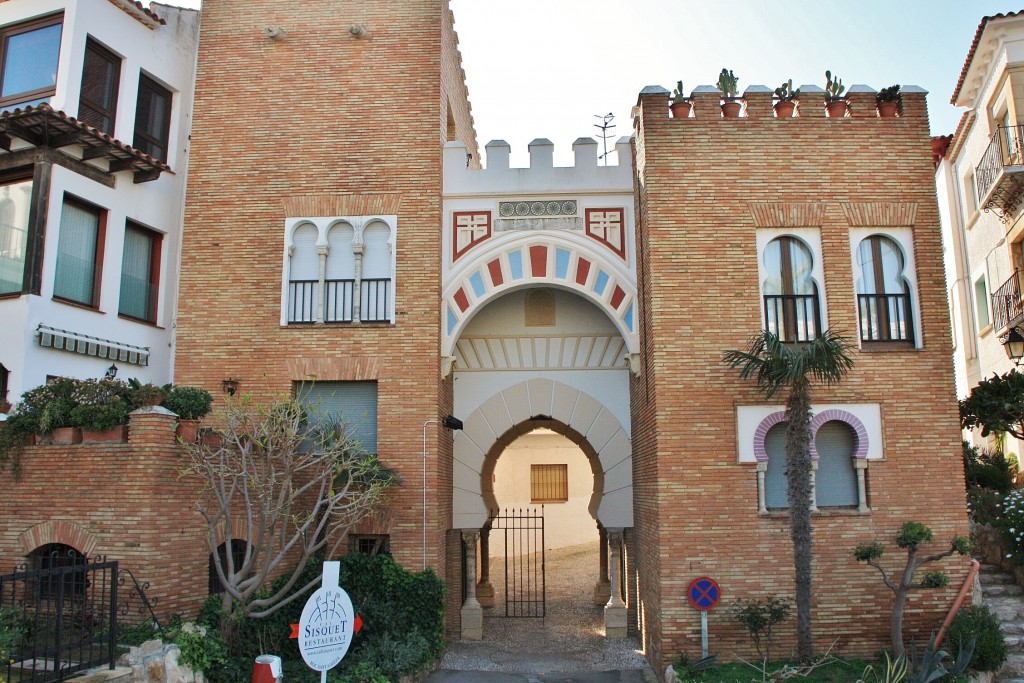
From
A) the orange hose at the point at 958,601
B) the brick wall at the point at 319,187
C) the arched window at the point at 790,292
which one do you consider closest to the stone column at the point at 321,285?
the brick wall at the point at 319,187

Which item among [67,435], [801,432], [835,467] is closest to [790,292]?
[835,467]

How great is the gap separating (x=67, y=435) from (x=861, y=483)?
979cm

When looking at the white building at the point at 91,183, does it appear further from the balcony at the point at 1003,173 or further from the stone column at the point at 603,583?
the balcony at the point at 1003,173

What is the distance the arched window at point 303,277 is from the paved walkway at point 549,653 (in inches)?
214

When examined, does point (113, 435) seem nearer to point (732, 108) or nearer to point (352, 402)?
point (352, 402)

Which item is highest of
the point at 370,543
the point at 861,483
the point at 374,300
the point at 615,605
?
the point at 374,300

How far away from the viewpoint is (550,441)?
2464cm

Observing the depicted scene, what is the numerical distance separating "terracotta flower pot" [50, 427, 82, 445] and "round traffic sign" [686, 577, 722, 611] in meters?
7.52

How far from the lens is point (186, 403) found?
10.1 meters

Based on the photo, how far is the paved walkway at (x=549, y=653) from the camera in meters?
11.6

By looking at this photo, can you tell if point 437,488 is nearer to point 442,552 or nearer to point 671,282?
point 442,552

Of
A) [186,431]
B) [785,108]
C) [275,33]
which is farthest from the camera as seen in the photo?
[275,33]

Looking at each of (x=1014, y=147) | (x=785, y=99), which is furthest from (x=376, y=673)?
(x=1014, y=147)

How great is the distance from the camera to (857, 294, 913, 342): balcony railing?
11617 millimetres
